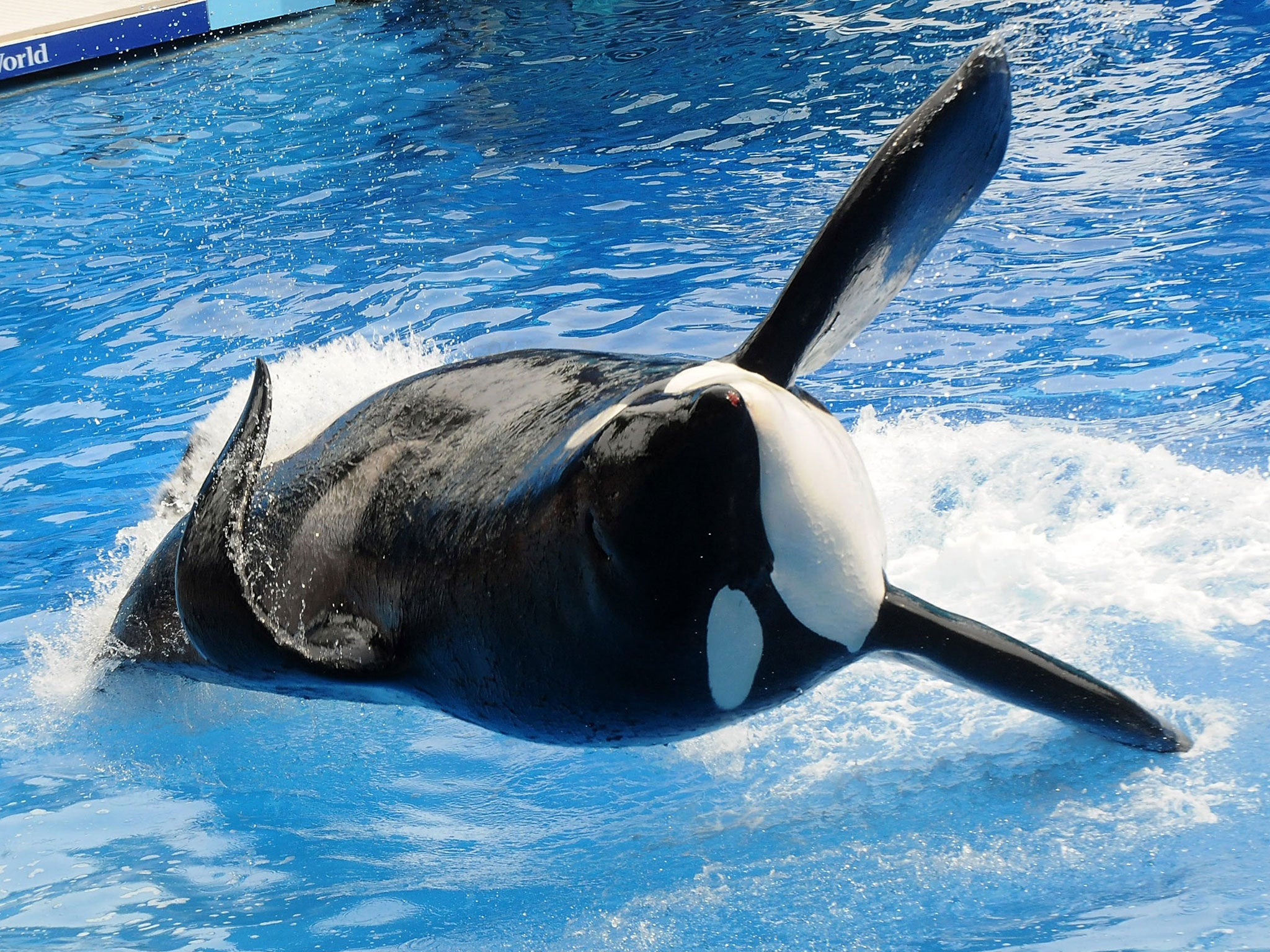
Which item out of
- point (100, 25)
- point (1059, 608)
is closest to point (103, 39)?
point (100, 25)

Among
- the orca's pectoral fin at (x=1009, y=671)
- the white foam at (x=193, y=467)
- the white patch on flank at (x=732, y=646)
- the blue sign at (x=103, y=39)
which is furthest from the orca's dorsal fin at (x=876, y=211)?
the blue sign at (x=103, y=39)

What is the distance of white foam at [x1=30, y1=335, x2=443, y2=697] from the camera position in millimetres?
4594

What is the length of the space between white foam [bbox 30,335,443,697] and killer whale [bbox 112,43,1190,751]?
94 cm

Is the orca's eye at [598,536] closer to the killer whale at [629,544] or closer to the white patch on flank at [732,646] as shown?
the killer whale at [629,544]

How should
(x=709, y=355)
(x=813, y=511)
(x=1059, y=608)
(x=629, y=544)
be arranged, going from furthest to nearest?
(x=709, y=355) < (x=1059, y=608) < (x=813, y=511) < (x=629, y=544)

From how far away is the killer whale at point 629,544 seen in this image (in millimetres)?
2270

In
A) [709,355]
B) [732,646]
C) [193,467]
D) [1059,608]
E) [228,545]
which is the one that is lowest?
[1059,608]

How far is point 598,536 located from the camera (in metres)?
2.28

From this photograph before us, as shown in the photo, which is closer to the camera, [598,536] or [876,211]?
[598,536]

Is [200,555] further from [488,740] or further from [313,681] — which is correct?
[488,740]

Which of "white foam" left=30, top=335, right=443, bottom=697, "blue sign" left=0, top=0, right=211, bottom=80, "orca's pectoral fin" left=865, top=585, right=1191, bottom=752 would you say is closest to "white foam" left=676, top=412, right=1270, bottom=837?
"orca's pectoral fin" left=865, top=585, right=1191, bottom=752

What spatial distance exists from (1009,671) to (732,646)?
32.1 inches

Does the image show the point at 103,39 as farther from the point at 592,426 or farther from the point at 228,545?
the point at 592,426

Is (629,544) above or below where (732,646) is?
above
